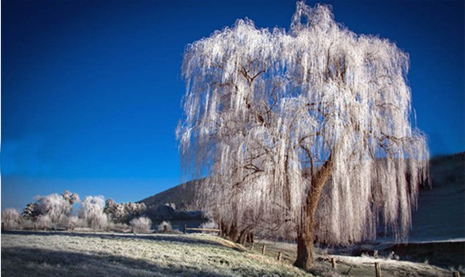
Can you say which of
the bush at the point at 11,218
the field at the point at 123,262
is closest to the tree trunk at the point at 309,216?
the field at the point at 123,262

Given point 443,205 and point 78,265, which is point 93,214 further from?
point 443,205

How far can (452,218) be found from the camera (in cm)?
3584

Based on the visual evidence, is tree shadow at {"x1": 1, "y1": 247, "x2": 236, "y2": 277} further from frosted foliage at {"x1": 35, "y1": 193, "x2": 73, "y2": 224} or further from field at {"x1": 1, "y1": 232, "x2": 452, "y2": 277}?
frosted foliage at {"x1": 35, "y1": 193, "x2": 73, "y2": 224}

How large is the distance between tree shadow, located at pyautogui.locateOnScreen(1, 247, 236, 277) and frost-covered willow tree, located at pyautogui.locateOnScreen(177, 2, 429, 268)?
3.22 meters

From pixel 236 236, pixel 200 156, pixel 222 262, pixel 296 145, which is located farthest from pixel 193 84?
pixel 236 236

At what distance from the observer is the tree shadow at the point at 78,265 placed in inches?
270

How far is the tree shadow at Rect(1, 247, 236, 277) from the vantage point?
686 centimetres

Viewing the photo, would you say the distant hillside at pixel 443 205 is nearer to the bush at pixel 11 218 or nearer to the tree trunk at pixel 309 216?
the bush at pixel 11 218

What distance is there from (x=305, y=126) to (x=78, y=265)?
6.78 m

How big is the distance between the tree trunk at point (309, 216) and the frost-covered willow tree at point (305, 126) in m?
0.03

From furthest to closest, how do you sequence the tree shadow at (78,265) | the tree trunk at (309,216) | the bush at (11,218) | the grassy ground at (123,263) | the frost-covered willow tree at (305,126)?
1. the bush at (11,218)
2. the tree trunk at (309,216)
3. the frost-covered willow tree at (305,126)
4. the grassy ground at (123,263)
5. the tree shadow at (78,265)

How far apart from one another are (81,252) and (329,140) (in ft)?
24.5

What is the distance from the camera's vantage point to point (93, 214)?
32156 millimetres

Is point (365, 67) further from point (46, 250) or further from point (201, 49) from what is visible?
point (46, 250)
